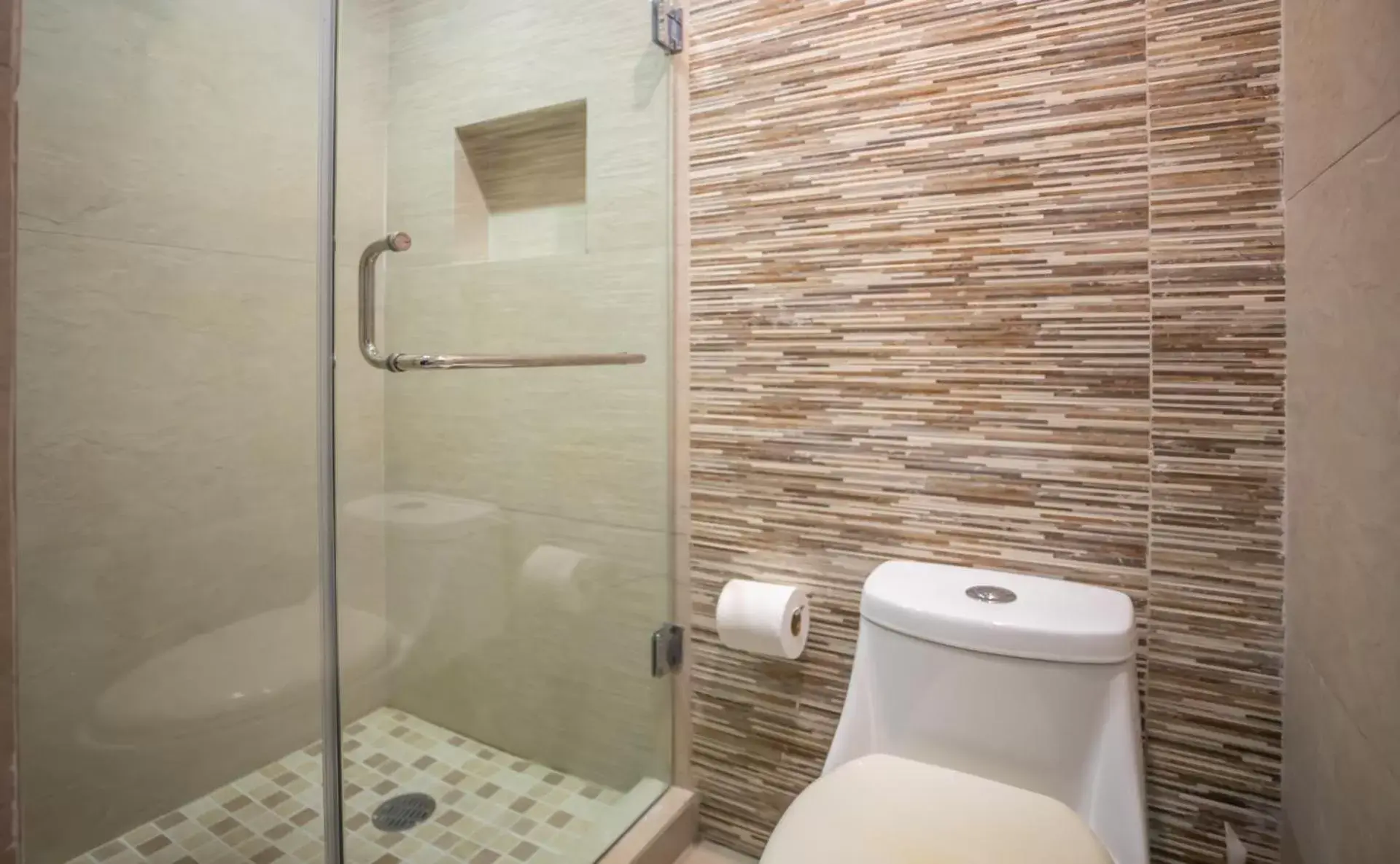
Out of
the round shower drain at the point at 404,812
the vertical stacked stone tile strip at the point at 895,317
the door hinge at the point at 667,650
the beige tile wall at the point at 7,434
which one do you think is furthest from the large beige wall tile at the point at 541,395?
the beige tile wall at the point at 7,434

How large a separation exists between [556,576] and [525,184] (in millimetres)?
924

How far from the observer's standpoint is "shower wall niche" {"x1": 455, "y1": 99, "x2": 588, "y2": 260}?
5.00 feet

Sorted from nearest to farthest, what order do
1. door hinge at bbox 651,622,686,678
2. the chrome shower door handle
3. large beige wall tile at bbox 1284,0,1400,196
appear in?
1. large beige wall tile at bbox 1284,0,1400,196
2. the chrome shower door handle
3. door hinge at bbox 651,622,686,678

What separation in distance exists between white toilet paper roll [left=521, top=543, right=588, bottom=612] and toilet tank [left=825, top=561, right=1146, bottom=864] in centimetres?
65

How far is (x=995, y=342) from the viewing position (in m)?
1.20

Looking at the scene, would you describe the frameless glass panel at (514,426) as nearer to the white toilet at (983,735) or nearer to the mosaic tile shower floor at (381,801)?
the mosaic tile shower floor at (381,801)

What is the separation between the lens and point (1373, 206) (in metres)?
0.69

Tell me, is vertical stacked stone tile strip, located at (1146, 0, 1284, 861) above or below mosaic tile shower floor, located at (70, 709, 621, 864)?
above

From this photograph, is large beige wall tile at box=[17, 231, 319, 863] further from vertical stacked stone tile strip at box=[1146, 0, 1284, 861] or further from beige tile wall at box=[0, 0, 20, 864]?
vertical stacked stone tile strip at box=[1146, 0, 1284, 861]

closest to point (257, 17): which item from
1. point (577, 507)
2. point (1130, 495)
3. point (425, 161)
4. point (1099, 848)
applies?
point (425, 161)

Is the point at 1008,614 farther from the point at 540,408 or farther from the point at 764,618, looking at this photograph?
the point at 540,408

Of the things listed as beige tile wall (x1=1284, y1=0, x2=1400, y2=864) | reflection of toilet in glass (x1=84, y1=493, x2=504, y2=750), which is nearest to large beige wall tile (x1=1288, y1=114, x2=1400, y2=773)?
beige tile wall (x1=1284, y1=0, x2=1400, y2=864)

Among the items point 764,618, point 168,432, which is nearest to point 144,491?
point 168,432

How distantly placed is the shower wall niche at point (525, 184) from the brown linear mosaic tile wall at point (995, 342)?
29 centimetres
